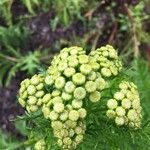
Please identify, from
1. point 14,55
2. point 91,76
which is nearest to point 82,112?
point 91,76

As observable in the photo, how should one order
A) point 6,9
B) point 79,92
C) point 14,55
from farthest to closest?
Result: point 14,55 → point 6,9 → point 79,92

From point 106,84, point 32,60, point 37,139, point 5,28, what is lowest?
point 37,139

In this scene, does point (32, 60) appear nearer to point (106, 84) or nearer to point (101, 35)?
point (101, 35)

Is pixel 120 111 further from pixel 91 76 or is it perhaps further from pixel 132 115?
pixel 91 76

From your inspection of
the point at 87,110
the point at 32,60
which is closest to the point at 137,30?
the point at 32,60

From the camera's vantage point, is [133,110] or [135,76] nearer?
[133,110]

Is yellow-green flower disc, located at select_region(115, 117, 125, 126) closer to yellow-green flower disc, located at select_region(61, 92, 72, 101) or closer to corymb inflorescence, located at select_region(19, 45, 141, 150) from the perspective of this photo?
corymb inflorescence, located at select_region(19, 45, 141, 150)

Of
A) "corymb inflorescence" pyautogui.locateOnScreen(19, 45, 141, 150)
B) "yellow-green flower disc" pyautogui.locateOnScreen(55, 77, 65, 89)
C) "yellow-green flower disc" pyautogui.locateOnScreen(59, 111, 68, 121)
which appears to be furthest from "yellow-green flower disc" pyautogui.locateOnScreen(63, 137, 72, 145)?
"yellow-green flower disc" pyautogui.locateOnScreen(55, 77, 65, 89)
